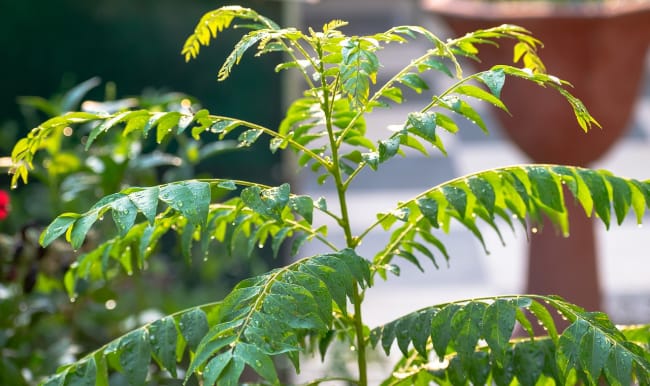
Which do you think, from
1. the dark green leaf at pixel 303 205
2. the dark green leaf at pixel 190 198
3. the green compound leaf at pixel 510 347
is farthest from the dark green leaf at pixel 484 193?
the dark green leaf at pixel 190 198

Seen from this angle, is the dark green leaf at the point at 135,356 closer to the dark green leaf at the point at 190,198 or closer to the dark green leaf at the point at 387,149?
the dark green leaf at the point at 190,198

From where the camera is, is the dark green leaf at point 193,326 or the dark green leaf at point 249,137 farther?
the dark green leaf at point 193,326

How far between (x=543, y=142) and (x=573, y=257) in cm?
41

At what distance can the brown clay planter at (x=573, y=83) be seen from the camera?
3.64m

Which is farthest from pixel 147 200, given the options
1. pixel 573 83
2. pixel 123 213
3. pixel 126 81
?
pixel 126 81

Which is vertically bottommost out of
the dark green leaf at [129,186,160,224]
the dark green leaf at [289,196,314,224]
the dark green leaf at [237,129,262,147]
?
the dark green leaf at [289,196,314,224]

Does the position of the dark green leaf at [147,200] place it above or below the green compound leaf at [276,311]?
above

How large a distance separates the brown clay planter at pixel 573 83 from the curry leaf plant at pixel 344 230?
6.23 feet

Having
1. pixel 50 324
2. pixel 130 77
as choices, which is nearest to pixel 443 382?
pixel 50 324

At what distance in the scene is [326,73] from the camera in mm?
1523

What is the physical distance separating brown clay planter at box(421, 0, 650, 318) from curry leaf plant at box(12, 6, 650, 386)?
1900mm

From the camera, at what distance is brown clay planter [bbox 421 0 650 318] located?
11.9 feet

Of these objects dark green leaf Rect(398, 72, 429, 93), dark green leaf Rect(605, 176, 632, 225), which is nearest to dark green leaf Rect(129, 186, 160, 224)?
dark green leaf Rect(398, 72, 429, 93)

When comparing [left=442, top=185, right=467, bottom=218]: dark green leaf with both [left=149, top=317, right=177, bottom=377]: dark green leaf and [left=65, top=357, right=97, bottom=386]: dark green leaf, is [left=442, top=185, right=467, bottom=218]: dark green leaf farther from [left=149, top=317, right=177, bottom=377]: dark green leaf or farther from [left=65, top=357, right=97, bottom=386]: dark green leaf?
[left=65, top=357, right=97, bottom=386]: dark green leaf
